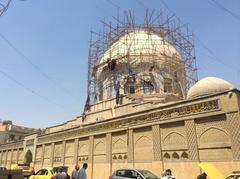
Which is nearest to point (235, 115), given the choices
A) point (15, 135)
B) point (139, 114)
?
point (139, 114)

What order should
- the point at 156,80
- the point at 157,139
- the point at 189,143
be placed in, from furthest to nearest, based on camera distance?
the point at 156,80, the point at 157,139, the point at 189,143

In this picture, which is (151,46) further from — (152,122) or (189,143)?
(189,143)

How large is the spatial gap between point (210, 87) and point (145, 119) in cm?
458

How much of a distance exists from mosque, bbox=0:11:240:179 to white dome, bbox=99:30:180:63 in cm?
11

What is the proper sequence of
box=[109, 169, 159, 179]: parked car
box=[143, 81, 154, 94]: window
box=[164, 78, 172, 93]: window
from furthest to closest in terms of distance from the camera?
box=[164, 78, 172, 93]: window, box=[143, 81, 154, 94]: window, box=[109, 169, 159, 179]: parked car

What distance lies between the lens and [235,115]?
38.6 ft

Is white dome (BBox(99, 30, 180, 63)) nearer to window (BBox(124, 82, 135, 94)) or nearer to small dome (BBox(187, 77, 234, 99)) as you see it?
window (BBox(124, 82, 135, 94))

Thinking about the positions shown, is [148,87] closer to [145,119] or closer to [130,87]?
[130,87]

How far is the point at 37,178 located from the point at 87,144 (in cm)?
725

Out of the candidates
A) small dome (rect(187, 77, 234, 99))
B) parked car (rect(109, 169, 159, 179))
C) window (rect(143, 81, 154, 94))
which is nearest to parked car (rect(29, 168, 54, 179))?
parked car (rect(109, 169, 159, 179))

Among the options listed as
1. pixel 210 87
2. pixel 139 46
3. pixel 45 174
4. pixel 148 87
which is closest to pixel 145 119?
pixel 210 87

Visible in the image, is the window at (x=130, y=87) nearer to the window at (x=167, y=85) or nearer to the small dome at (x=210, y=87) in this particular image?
the window at (x=167, y=85)

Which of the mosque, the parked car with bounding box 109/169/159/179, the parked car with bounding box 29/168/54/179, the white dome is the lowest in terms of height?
the parked car with bounding box 29/168/54/179

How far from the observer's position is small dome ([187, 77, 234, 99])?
49.0 ft
